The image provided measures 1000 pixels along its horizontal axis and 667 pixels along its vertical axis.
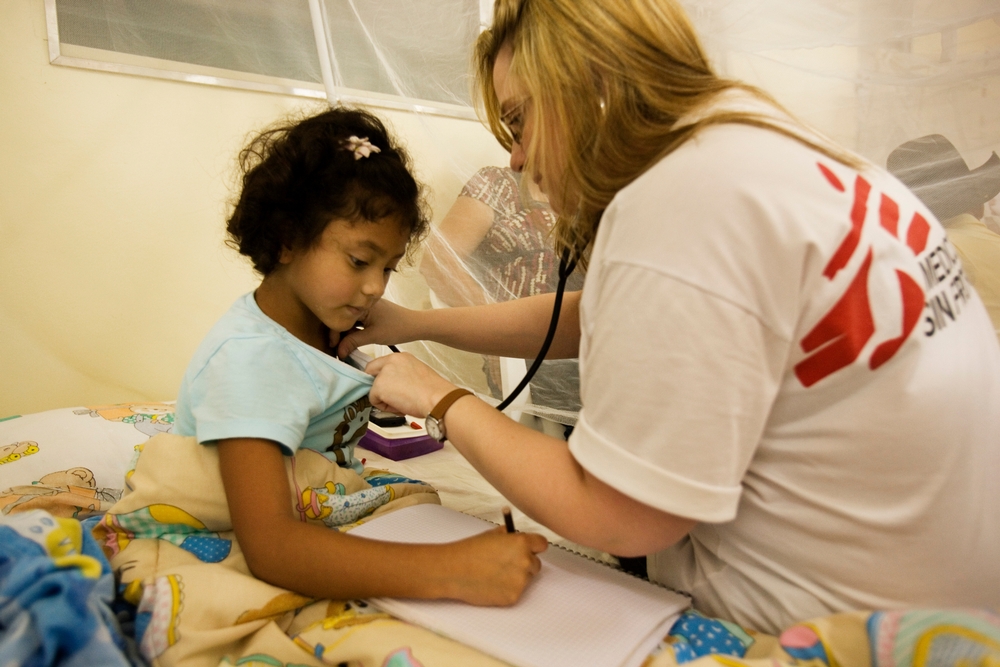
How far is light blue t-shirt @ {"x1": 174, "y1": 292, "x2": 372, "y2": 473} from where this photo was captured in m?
0.86

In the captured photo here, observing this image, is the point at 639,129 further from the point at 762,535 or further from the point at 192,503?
the point at 192,503

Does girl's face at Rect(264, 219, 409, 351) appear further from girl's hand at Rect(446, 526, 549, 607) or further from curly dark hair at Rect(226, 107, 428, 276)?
girl's hand at Rect(446, 526, 549, 607)

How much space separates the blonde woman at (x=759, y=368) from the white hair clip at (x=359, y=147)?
38cm

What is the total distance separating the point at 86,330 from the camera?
1.91m

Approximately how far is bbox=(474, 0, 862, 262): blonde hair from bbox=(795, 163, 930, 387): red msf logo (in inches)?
5.9

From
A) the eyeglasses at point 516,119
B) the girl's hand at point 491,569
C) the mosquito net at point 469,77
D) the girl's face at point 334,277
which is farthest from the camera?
the mosquito net at point 469,77

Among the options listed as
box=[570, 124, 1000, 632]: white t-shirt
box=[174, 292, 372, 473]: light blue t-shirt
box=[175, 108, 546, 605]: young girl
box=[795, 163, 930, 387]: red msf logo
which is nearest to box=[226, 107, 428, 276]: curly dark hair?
box=[175, 108, 546, 605]: young girl

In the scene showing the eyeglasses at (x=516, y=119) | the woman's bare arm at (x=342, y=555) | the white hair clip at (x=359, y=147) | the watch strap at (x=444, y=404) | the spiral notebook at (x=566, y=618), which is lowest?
the spiral notebook at (x=566, y=618)

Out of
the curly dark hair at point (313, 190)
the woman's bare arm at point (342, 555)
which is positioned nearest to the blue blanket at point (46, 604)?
the woman's bare arm at point (342, 555)

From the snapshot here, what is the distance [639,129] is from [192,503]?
732 millimetres

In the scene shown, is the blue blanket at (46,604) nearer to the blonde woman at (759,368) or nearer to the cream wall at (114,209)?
the blonde woman at (759,368)

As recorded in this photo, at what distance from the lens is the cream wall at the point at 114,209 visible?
68.5 inches

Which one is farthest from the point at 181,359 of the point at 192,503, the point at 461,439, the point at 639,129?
the point at 639,129

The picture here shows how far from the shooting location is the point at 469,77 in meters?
1.63
